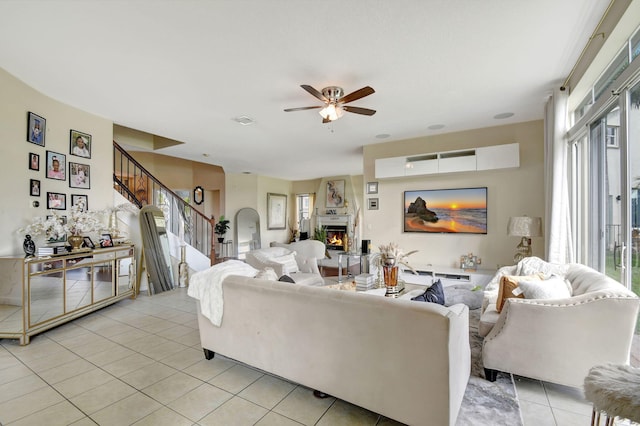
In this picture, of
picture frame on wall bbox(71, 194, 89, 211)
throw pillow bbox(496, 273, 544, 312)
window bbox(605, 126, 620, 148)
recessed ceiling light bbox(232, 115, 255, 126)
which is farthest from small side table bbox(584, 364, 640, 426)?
picture frame on wall bbox(71, 194, 89, 211)

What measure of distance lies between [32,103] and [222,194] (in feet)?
19.0

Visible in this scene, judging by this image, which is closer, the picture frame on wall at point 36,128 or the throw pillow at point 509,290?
the throw pillow at point 509,290

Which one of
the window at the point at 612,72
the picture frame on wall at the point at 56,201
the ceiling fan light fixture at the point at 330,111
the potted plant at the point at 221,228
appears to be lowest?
the potted plant at the point at 221,228

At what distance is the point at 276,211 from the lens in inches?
393

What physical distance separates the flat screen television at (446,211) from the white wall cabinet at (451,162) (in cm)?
46

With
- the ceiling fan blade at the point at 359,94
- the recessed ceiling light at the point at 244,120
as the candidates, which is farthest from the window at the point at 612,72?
the recessed ceiling light at the point at 244,120

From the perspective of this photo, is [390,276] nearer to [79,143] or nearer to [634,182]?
[634,182]

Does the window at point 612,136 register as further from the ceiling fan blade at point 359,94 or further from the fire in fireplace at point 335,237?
the fire in fireplace at point 335,237

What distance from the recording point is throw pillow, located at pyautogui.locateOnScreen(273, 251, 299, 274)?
175 inches

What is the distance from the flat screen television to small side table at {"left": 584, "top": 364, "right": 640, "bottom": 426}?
362 centimetres

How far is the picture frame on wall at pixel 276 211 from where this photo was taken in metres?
9.66

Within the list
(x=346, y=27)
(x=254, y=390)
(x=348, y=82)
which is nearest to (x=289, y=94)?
(x=348, y=82)

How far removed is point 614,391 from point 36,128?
17.7 feet

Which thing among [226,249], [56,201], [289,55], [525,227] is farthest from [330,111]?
[226,249]
